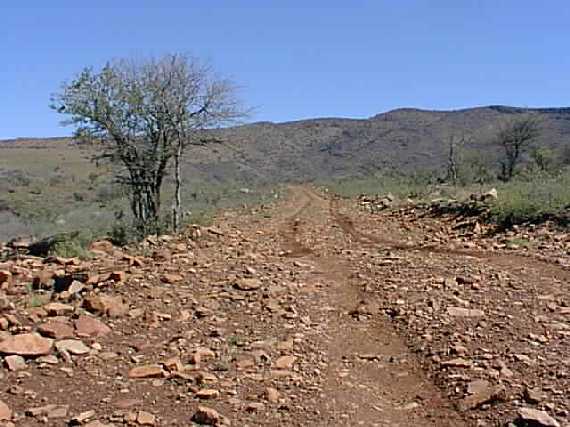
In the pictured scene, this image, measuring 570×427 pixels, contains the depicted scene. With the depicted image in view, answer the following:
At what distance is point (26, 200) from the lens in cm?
4006

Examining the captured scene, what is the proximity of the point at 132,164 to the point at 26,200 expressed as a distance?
2367cm

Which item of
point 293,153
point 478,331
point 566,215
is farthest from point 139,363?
point 293,153

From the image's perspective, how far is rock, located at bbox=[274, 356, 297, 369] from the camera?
18.8 feet

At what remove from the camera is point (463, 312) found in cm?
712

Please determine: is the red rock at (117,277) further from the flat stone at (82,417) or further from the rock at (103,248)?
the rock at (103,248)

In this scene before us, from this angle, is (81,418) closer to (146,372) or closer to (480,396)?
(146,372)

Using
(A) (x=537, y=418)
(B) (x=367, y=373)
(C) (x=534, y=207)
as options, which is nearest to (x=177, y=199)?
(C) (x=534, y=207)

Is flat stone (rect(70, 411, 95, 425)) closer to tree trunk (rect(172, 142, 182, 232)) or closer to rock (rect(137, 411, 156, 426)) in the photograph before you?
rock (rect(137, 411, 156, 426))

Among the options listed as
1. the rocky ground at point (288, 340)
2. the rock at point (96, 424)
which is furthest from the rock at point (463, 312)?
the rock at point (96, 424)

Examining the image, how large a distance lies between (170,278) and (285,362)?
311 centimetres

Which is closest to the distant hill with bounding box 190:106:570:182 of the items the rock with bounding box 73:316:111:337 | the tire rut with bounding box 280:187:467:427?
the tire rut with bounding box 280:187:467:427

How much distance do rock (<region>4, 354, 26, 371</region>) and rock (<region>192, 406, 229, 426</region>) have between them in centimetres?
170

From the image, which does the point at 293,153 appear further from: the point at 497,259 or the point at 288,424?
the point at 288,424

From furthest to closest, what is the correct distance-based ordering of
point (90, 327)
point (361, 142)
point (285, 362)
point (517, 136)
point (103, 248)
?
1. point (361, 142)
2. point (517, 136)
3. point (103, 248)
4. point (90, 327)
5. point (285, 362)
